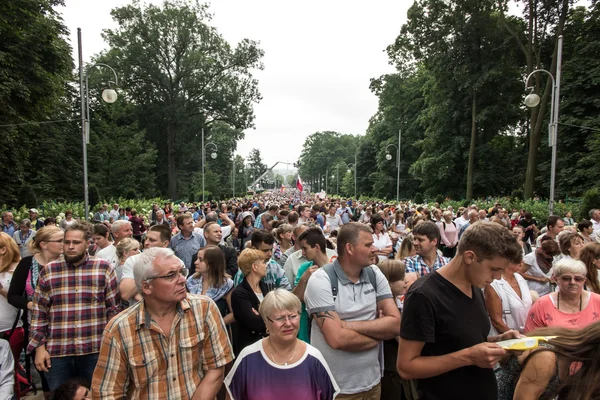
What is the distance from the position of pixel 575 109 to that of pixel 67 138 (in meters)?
41.6

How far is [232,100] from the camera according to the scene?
42.2m

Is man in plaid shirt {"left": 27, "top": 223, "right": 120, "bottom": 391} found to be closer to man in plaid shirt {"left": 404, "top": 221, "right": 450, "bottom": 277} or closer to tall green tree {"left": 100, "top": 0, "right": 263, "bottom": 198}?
man in plaid shirt {"left": 404, "top": 221, "right": 450, "bottom": 277}

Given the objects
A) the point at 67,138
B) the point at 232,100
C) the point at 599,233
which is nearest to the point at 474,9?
the point at 232,100

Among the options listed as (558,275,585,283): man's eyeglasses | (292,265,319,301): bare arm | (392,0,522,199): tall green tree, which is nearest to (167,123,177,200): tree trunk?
(392,0,522,199): tall green tree

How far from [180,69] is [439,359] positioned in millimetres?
43824

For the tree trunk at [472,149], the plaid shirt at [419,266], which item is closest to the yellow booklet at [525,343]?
the plaid shirt at [419,266]

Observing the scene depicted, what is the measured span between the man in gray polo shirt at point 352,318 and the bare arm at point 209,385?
789 millimetres

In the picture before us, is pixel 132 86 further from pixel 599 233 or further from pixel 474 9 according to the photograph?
pixel 599 233

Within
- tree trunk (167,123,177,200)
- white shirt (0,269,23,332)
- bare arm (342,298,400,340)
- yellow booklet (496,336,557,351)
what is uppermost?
tree trunk (167,123,177,200)

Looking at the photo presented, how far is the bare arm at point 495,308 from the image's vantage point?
3.54m

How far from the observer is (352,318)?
304cm

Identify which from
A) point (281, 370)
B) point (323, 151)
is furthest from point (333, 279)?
point (323, 151)

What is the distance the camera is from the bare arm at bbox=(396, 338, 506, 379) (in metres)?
2.02

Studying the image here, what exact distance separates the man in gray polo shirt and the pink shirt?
120 centimetres
